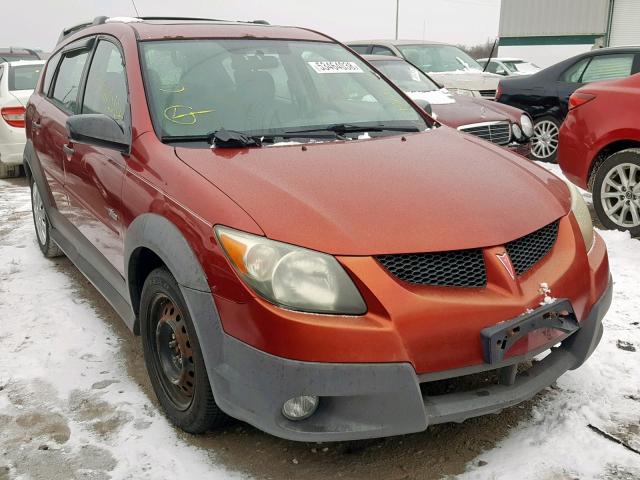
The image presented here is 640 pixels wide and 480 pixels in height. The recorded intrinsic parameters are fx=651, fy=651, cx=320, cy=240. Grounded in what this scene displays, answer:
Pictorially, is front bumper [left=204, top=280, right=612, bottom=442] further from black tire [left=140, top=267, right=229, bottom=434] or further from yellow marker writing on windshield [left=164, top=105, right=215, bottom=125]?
yellow marker writing on windshield [left=164, top=105, right=215, bottom=125]

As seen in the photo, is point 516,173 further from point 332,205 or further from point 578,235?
point 332,205

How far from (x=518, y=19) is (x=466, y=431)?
34605 millimetres

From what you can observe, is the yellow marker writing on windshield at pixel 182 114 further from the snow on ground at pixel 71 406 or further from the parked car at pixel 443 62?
the parked car at pixel 443 62

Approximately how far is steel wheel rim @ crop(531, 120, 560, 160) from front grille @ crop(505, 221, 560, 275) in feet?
21.4

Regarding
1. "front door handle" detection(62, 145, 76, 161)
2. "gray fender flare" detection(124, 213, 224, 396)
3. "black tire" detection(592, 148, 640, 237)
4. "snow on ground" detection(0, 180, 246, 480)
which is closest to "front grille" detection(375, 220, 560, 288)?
"gray fender flare" detection(124, 213, 224, 396)

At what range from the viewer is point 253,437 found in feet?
8.89

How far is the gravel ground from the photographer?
8.14 ft

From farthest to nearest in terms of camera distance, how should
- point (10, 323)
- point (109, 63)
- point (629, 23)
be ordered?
1. point (629, 23)
2. point (10, 323)
3. point (109, 63)

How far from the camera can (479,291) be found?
225 cm

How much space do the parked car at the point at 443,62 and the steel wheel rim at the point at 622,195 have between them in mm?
5579

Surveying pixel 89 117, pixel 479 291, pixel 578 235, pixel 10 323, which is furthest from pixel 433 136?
pixel 10 323

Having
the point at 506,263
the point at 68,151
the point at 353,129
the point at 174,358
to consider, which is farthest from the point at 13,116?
the point at 506,263

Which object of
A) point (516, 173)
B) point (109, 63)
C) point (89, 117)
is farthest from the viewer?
point (109, 63)

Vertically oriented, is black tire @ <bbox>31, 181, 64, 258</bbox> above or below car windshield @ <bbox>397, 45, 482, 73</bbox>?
below
